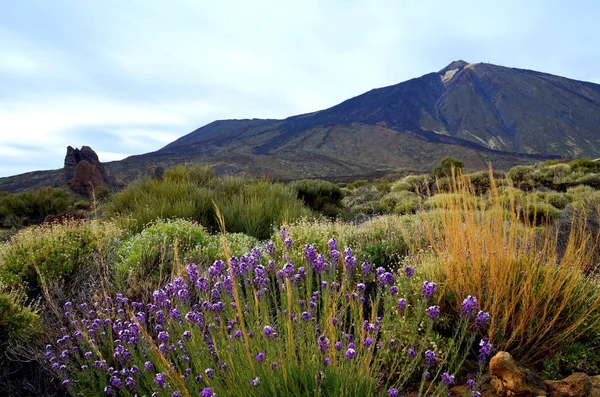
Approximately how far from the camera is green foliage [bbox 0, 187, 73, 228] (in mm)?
17172

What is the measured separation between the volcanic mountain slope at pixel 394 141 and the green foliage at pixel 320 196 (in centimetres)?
5469

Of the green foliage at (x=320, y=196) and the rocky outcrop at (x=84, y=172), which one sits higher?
the rocky outcrop at (x=84, y=172)

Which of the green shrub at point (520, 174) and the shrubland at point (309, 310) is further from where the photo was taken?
the green shrub at point (520, 174)

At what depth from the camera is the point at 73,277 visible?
17.6 ft

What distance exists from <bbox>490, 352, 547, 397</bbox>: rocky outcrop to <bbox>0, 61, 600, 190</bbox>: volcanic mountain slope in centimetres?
6638

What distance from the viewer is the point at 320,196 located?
1373cm

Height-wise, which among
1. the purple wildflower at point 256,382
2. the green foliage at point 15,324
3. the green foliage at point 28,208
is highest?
the green foliage at point 28,208

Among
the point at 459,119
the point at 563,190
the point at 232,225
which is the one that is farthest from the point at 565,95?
the point at 232,225

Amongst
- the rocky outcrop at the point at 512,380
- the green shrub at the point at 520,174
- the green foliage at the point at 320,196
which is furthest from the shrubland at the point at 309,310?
the green shrub at the point at 520,174

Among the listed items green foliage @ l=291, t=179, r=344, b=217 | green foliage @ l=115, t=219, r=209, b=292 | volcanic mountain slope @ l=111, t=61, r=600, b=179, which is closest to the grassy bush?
green foliage @ l=115, t=219, r=209, b=292

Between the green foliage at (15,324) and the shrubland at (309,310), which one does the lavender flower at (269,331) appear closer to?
the shrubland at (309,310)

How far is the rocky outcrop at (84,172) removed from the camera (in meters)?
44.6

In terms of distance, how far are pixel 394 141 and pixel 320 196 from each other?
4813 inches

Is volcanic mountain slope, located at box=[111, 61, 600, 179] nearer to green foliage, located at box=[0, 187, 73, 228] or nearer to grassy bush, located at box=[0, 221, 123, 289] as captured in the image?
green foliage, located at box=[0, 187, 73, 228]
